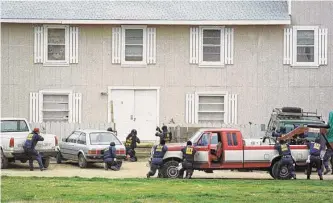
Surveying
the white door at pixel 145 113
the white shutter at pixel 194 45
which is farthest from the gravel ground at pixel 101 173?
the white shutter at pixel 194 45

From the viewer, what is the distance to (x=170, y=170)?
27.3 meters

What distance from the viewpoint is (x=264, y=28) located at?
37562mm

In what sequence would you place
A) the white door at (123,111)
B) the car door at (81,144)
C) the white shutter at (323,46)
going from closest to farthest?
the car door at (81,144)
the white door at (123,111)
the white shutter at (323,46)

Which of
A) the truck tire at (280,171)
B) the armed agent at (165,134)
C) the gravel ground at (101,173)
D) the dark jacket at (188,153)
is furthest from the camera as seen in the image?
the armed agent at (165,134)

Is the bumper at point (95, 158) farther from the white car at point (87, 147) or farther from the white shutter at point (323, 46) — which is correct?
the white shutter at point (323, 46)

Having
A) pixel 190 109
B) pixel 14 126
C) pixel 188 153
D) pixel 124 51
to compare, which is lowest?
pixel 188 153

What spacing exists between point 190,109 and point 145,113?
1.95 meters

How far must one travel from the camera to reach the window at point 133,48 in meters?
37.3

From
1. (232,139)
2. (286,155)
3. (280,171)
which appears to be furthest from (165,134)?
(286,155)

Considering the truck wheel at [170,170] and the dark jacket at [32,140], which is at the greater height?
the dark jacket at [32,140]

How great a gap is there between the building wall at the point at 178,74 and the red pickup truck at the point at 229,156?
31.1 ft

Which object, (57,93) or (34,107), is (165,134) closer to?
(57,93)

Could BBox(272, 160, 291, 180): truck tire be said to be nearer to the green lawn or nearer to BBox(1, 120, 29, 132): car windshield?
the green lawn

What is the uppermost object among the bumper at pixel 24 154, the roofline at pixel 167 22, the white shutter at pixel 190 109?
the roofline at pixel 167 22
